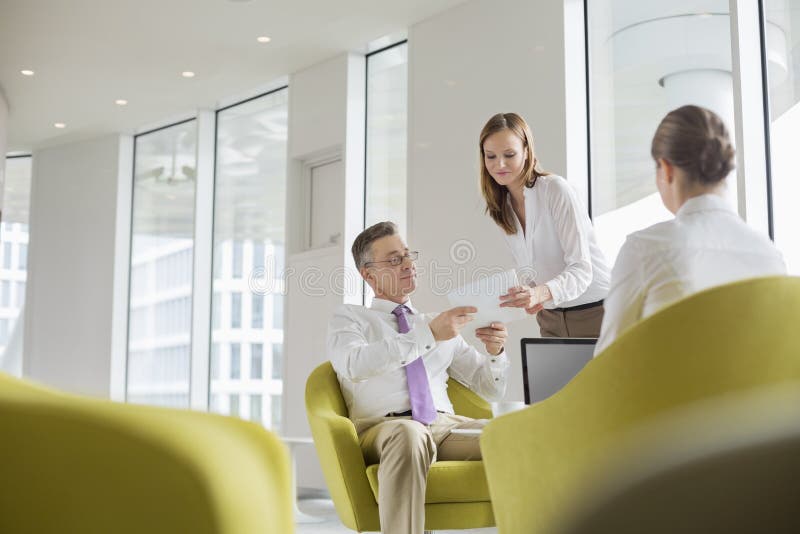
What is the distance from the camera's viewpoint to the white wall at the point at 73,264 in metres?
8.77

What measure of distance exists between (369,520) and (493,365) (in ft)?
2.33

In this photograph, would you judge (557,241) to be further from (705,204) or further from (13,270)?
(13,270)

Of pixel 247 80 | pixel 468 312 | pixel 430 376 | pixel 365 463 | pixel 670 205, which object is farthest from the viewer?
pixel 247 80

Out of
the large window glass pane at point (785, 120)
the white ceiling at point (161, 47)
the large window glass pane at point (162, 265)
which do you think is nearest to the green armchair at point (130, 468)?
the large window glass pane at point (785, 120)

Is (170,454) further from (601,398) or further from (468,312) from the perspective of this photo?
(468,312)

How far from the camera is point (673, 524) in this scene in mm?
1351

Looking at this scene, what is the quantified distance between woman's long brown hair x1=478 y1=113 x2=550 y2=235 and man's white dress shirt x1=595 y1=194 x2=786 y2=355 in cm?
173

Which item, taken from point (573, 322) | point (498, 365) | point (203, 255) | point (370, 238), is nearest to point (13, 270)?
point (203, 255)

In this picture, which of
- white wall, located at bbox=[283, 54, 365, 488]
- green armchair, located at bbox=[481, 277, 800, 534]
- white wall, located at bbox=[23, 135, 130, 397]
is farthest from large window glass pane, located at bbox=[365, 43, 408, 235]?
green armchair, located at bbox=[481, 277, 800, 534]

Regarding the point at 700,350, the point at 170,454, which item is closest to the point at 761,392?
the point at 700,350

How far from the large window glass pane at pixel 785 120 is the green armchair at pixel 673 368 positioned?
121 inches

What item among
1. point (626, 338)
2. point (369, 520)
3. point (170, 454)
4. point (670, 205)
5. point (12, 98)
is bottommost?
point (369, 520)

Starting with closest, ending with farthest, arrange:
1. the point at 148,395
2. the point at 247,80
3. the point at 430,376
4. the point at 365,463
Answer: the point at 365,463 < the point at 430,376 < the point at 247,80 < the point at 148,395

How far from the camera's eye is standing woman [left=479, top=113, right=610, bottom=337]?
302 cm
